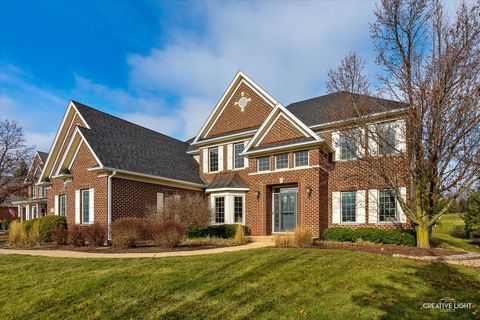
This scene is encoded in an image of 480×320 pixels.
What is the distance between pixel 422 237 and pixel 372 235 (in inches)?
83.6

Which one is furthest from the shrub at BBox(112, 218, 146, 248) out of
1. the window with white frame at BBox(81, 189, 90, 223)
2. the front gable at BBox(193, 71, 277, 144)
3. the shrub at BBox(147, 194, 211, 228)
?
the front gable at BBox(193, 71, 277, 144)

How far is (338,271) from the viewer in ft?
25.7

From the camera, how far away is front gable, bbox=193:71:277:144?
2005 cm

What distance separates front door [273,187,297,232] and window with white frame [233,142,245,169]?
11.2 feet

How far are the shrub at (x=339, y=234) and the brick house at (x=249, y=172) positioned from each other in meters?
0.55

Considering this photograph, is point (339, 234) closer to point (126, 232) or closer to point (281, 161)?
point (281, 161)

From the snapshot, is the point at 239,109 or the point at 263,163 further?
the point at 239,109

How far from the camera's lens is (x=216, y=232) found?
16.8 m

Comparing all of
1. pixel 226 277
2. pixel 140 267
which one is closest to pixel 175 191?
pixel 140 267

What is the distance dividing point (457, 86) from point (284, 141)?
7918 mm

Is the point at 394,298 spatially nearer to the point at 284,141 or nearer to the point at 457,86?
the point at 457,86

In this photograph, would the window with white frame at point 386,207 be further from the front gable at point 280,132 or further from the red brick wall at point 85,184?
the red brick wall at point 85,184

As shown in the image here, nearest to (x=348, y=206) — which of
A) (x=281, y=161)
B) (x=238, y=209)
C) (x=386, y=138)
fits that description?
(x=281, y=161)

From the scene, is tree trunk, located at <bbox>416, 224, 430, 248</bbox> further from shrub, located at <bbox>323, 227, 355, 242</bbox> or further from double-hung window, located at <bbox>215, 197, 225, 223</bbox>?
double-hung window, located at <bbox>215, 197, 225, 223</bbox>
